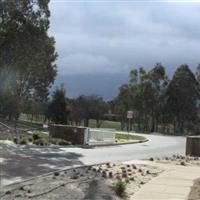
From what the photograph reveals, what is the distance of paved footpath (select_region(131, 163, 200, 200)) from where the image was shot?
43.2 ft

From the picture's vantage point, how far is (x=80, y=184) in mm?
14617

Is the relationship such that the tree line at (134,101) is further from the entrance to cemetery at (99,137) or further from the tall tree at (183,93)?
the entrance to cemetery at (99,137)

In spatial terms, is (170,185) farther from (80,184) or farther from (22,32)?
(22,32)

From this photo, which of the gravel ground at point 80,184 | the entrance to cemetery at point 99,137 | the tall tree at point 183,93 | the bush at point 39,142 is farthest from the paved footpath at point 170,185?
the tall tree at point 183,93

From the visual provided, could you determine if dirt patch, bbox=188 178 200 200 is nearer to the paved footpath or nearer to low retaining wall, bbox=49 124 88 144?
the paved footpath

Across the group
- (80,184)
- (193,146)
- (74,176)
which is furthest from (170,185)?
(193,146)

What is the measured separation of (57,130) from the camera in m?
38.4

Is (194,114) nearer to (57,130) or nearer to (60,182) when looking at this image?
(57,130)

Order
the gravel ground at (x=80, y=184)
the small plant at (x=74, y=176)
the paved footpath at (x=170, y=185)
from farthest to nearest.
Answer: the small plant at (x=74, y=176), the paved footpath at (x=170, y=185), the gravel ground at (x=80, y=184)

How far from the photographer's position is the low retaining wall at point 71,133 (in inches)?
1407

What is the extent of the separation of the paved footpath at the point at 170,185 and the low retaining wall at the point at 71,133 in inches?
611

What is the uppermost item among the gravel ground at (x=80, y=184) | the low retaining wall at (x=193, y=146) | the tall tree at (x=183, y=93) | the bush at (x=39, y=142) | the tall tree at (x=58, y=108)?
the tall tree at (x=183, y=93)

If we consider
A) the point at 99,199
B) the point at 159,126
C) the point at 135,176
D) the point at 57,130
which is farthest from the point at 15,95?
the point at 99,199

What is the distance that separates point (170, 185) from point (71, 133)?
21.9 metres
